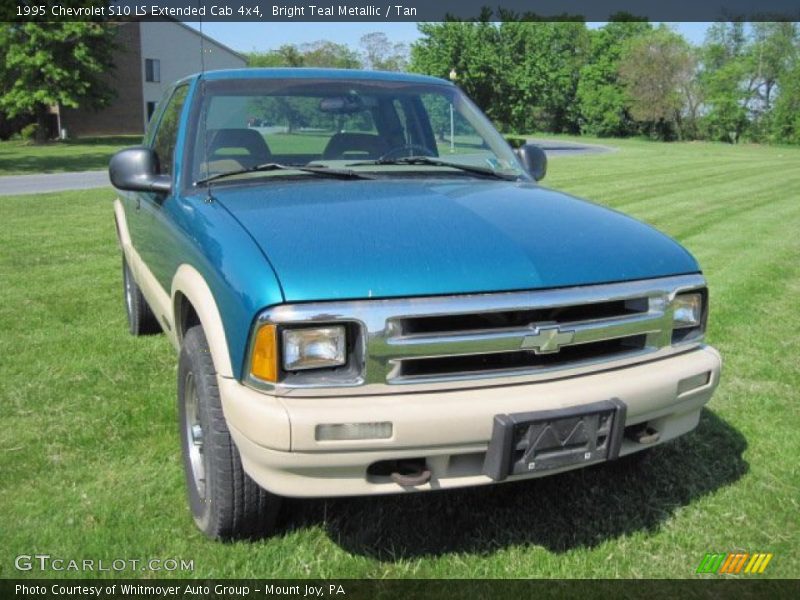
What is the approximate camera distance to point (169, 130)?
416cm

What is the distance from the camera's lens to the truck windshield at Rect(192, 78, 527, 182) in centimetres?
361

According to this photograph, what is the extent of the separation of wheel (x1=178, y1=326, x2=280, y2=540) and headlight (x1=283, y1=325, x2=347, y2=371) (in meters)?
0.44

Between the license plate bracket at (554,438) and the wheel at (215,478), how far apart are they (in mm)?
842

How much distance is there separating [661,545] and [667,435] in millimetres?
431

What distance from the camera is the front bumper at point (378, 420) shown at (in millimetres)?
2357

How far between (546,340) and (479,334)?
234mm

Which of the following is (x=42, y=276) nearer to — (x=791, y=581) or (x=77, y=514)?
(x=77, y=514)

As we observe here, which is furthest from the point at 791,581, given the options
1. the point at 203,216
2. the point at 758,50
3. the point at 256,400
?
the point at 758,50

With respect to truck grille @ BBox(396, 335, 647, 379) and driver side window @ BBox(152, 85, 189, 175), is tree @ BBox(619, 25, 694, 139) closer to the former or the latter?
driver side window @ BBox(152, 85, 189, 175)

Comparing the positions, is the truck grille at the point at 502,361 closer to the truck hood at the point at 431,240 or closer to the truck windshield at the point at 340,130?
the truck hood at the point at 431,240

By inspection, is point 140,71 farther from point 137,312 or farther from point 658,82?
point 137,312

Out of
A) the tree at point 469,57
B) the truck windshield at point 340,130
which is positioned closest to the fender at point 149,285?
the truck windshield at point 340,130

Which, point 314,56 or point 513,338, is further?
point 314,56

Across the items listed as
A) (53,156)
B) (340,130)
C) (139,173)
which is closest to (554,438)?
(340,130)
